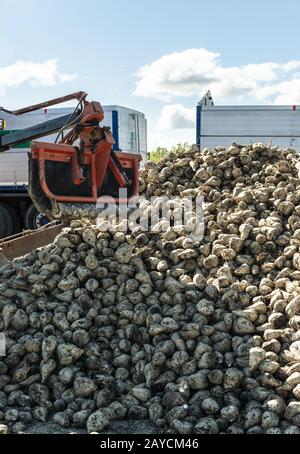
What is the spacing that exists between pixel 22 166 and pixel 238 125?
13.2 ft

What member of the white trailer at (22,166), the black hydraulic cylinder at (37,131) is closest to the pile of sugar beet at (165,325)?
the black hydraulic cylinder at (37,131)

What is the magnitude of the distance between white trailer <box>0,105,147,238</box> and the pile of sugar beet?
14.0 feet

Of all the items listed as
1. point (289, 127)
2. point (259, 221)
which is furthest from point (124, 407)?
point (289, 127)

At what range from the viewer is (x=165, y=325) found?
4.06 meters

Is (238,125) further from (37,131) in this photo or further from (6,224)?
(37,131)

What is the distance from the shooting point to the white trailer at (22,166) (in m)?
9.38

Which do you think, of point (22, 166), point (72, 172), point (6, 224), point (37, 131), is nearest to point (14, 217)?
point (6, 224)

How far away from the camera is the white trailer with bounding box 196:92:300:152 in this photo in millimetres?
10828

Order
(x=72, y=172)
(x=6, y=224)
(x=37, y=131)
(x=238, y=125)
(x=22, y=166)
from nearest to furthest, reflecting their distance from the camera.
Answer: (x=72, y=172)
(x=37, y=131)
(x=6, y=224)
(x=22, y=166)
(x=238, y=125)

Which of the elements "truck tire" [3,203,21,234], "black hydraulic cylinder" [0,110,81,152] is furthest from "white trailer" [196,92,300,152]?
"black hydraulic cylinder" [0,110,81,152]

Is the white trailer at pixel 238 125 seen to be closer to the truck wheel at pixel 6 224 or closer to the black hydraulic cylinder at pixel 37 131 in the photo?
the truck wheel at pixel 6 224

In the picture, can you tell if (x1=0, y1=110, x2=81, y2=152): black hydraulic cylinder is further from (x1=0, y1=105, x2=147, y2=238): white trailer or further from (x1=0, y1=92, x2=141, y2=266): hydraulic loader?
(x1=0, y1=105, x2=147, y2=238): white trailer

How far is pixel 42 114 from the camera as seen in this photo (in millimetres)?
9891

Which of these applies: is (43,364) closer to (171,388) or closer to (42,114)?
(171,388)
